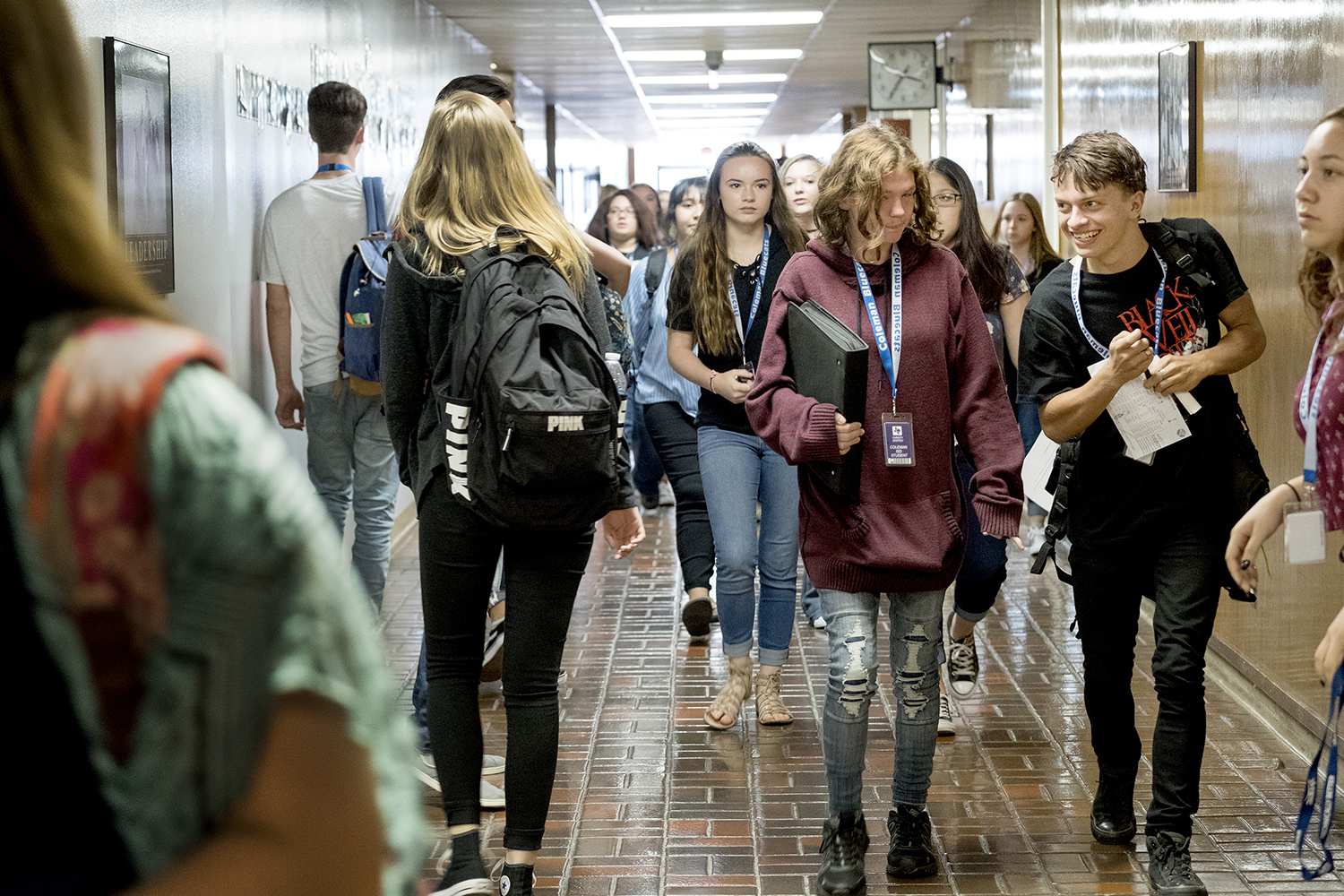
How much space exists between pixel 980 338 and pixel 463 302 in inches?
51.0

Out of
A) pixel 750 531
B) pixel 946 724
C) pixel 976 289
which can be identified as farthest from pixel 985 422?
pixel 946 724

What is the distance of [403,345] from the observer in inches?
123

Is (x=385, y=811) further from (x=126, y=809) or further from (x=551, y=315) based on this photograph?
(x=551, y=315)

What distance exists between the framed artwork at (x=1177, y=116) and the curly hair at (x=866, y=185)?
8.84ft

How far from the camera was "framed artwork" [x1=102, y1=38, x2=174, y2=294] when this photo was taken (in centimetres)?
458

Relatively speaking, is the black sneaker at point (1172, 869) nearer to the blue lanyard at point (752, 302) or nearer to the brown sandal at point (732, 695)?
the brown sandal at point (732, 695)

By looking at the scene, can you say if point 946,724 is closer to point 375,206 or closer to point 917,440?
point 917,440

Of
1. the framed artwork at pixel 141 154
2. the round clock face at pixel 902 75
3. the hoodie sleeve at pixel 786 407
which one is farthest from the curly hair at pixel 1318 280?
the round clock face at pixel 902 75

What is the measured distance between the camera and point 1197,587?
3.29m

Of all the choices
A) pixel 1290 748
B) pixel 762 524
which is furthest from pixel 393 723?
pixel 1290 748

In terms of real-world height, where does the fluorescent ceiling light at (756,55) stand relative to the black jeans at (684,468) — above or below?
above

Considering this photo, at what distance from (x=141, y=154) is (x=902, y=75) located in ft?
31.9

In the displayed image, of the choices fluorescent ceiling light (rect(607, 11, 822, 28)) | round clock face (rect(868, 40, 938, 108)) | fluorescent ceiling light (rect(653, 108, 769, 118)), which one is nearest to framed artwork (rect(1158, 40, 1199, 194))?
fluorescent ceiling light (rect(607, 11, 822, 28))

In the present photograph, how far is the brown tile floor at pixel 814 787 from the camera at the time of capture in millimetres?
3547
